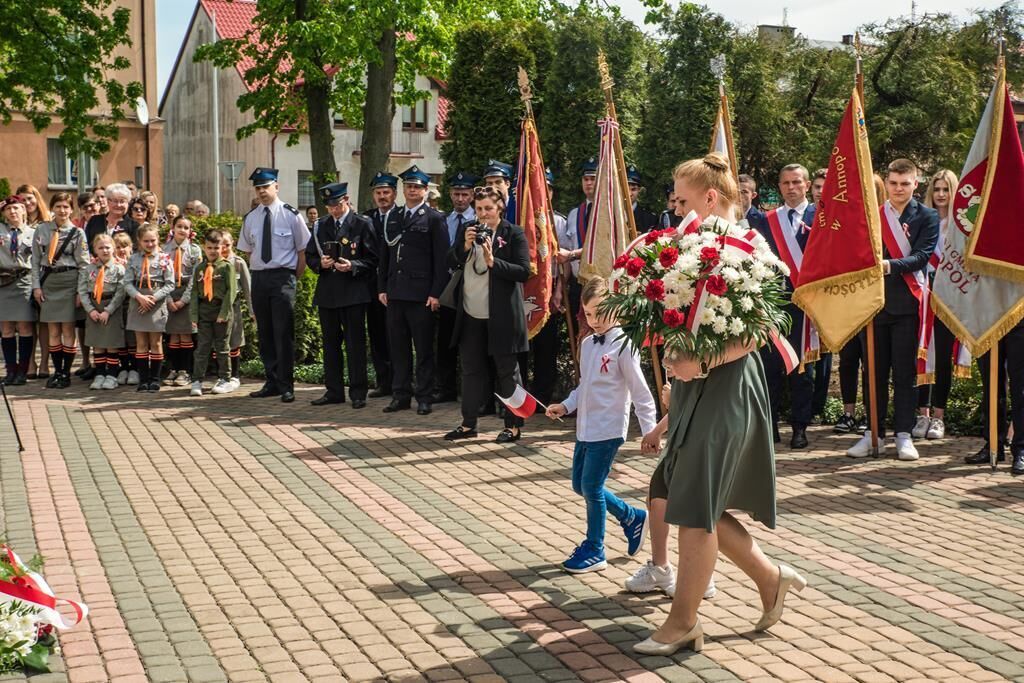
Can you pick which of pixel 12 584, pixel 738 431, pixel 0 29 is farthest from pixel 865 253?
pixel 0 29

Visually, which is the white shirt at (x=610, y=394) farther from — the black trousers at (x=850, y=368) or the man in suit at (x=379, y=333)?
the man in suit at (x=379, y=333)

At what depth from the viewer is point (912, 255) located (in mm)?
10266

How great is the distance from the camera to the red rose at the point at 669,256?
5.45 m

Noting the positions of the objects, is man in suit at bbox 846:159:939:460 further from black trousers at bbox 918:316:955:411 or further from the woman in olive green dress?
the woman in olive green dress

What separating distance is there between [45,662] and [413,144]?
48.5 m

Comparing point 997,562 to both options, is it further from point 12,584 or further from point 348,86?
point 348,86

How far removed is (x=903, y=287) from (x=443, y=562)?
492 centimetres

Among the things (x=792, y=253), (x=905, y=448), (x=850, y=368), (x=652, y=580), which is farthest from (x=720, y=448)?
(x=850, y=368)

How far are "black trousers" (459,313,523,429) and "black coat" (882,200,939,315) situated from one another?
3060mm

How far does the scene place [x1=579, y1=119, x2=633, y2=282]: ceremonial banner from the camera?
1110 centimetres

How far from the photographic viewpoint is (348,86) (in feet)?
89.7

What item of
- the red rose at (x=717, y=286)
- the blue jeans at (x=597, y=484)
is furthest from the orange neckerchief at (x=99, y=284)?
the red rose at (x=717, y=286)

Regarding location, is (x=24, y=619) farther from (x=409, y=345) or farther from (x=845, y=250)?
(x=409, y=345)

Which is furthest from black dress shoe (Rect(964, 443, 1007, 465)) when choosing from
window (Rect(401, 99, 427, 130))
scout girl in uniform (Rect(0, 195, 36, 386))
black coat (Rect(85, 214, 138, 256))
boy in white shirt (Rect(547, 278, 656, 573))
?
window (Rect(401, 99, 427, 130))
